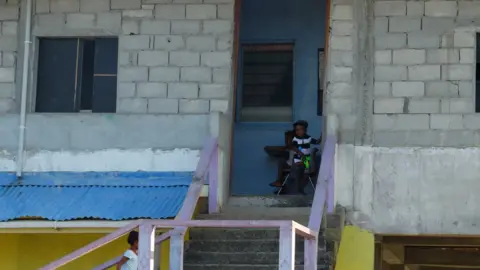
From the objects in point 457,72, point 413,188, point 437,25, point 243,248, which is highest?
point 437,25

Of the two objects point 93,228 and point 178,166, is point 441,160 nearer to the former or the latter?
point 178,166

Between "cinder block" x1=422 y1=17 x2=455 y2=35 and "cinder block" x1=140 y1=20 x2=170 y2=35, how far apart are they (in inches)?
123

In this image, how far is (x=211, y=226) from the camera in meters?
7.07

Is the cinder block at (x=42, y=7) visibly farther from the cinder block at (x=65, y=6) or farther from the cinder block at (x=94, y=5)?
the cinder block at (x=94, y=5)

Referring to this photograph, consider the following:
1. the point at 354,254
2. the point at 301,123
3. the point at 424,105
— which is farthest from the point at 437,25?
the point at 354,254

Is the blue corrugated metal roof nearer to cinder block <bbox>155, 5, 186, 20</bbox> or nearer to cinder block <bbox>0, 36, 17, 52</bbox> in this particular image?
cinder block <bbox>0, 36, 17, 52</bbox>

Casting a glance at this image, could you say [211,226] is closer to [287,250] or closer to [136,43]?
[287,250]

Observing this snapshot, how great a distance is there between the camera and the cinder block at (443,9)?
32.6 feet

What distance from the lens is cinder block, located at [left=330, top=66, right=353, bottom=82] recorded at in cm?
996

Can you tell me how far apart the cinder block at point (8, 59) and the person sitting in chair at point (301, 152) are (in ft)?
12.0

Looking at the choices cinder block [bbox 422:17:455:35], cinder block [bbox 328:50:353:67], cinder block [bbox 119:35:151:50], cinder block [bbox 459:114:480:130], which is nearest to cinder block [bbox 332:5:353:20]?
cinder block [bbox 328:50:353:67]

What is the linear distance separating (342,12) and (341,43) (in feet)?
1.26

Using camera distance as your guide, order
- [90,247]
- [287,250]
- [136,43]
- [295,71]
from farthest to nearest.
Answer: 1. [295,71]
2. [136,43]
3. [90,247]
4. [287,250]

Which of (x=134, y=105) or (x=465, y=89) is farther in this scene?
(x=134, y=105)
